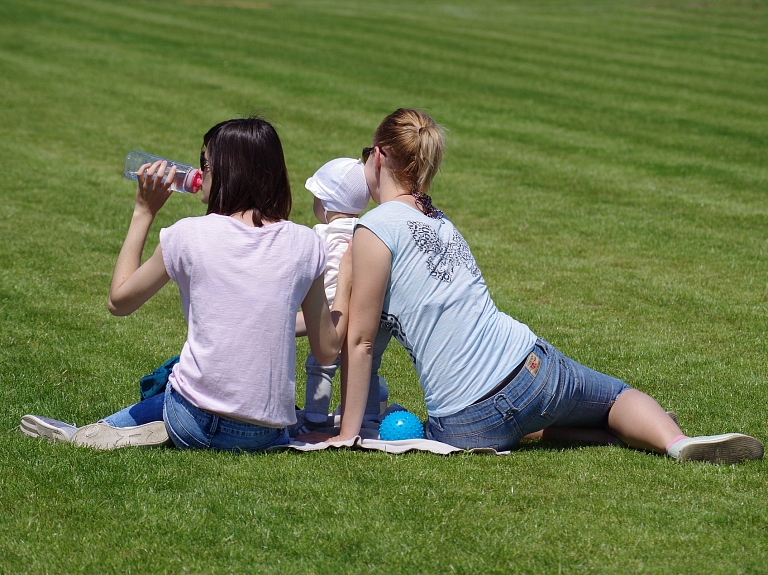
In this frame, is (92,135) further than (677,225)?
Yes

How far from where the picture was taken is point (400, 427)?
192 inches

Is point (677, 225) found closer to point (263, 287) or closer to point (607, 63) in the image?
point (263, 287)

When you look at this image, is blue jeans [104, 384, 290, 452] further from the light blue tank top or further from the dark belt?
the dark belt

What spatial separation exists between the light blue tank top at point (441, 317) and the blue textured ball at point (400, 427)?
0.90 ft

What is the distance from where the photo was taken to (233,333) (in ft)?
14.1

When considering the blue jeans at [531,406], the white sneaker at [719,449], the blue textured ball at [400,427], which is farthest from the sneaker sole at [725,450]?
the blue textured ball at [400,427]

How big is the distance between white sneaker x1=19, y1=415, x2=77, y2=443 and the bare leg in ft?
8.62

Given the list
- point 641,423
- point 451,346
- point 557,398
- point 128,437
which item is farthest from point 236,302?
point 641,423

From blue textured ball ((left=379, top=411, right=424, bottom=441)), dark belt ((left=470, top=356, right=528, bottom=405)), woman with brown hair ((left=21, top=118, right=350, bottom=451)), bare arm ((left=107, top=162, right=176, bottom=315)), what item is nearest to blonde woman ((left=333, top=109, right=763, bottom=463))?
dark belt ((left=470, top=356, right=528, bottom=405))

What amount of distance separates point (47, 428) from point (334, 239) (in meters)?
1.77

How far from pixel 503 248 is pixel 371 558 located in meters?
6.08

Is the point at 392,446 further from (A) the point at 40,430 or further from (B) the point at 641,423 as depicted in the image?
(A) the point at 40,430

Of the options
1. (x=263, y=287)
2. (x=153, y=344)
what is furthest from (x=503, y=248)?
(x=263, y=287)

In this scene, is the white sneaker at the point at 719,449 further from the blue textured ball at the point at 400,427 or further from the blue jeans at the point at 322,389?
the blue jeans at the point at 322,389
